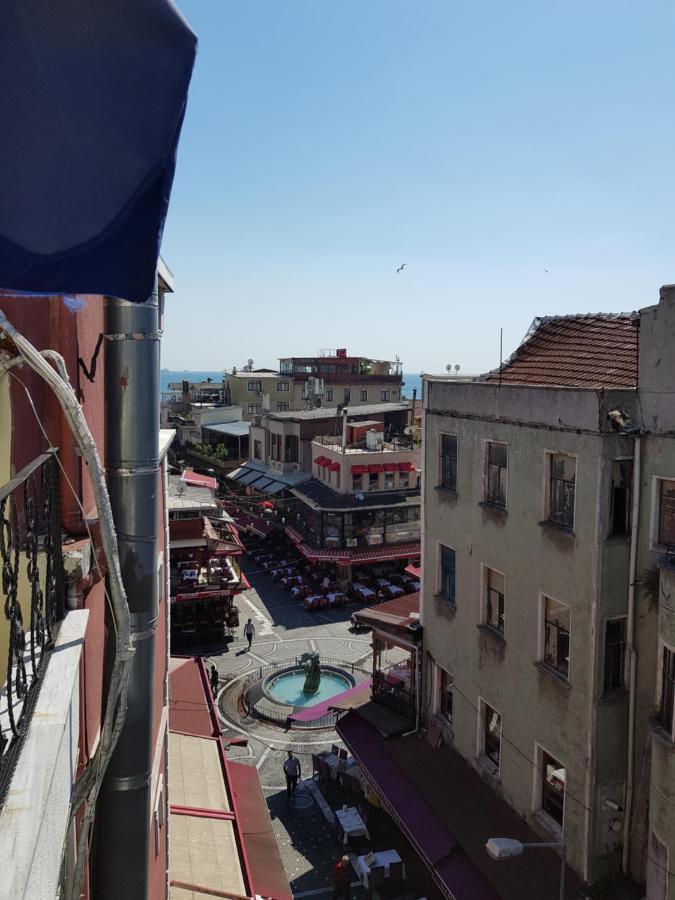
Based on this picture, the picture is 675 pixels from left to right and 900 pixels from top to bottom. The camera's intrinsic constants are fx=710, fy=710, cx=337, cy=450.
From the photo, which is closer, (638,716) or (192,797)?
(638,716)

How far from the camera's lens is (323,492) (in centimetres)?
4584

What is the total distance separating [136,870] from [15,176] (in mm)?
5586

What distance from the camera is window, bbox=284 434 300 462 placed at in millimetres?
52656

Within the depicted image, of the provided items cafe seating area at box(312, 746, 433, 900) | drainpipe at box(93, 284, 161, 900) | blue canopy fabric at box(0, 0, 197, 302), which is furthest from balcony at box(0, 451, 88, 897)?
cafe seating area at box(312, 746, 433, 900)

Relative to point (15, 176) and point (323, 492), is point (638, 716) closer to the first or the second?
point (15, 176)

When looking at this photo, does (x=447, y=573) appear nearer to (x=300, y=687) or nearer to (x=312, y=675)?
(x=312, y=675)

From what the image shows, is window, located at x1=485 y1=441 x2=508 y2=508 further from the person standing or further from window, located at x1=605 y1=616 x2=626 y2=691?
the person standing

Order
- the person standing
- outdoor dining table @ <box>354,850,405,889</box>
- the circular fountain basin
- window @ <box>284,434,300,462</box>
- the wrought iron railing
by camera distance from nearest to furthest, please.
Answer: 1. outdoor dining table @ <box>354,850,405,889</box>
2. the wrought iron railing
3. the circular fountain basin
4. the person standing
5. window @ <box>284,434,300,462</box>

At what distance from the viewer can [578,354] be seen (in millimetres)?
18016

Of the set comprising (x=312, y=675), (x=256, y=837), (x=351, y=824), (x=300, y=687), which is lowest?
(x=300, y=687)

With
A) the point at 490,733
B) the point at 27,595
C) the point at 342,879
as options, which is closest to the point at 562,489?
the point at 490,733

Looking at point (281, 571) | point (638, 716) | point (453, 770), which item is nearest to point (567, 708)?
point (638, 716)

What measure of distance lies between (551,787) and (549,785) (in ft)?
0.20

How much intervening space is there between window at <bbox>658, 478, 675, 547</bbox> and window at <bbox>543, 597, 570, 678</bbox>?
8.26 feet
